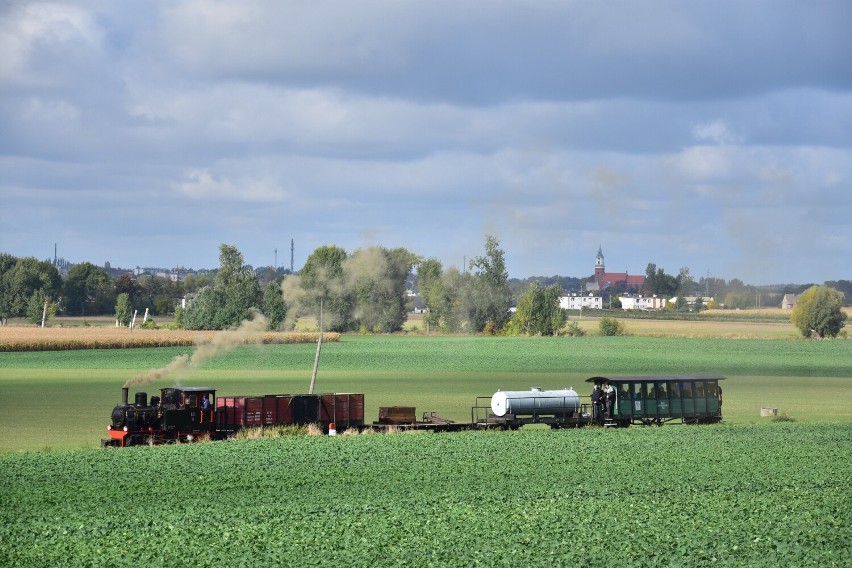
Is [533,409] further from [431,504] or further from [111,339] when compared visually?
[111,339]

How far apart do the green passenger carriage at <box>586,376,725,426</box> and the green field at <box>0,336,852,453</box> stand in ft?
13.7

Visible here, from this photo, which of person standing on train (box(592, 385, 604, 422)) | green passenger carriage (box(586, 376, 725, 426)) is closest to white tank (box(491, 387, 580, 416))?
person standing on train (box(592, 385, 604, 422))

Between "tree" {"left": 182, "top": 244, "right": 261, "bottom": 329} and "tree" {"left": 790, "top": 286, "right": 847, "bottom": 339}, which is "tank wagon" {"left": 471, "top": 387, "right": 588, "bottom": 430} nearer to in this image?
"tree" {"left": 182, "top": 244, "right": 261, "bottom": 329}

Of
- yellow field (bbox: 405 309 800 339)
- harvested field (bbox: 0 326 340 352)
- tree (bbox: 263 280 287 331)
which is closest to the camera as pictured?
harvested field (bbox: 0 326 340 352)

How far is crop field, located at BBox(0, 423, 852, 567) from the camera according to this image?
25.4m

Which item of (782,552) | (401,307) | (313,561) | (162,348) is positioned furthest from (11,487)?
(401,307)

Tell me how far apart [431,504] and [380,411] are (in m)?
22.0

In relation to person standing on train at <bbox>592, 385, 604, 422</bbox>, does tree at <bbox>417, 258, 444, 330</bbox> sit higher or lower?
higher

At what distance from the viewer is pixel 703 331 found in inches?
6334

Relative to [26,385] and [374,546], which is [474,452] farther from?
[26,385]

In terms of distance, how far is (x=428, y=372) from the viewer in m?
107

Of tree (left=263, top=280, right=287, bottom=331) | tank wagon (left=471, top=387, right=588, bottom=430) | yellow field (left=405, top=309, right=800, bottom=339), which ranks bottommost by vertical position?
tank wagon (left=471, top=387, right=588, bottom=430)

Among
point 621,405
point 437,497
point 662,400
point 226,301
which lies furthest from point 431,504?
point 226,301

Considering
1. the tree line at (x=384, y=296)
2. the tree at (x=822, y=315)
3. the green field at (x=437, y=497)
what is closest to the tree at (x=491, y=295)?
the tree line at (x=384, y=296)
